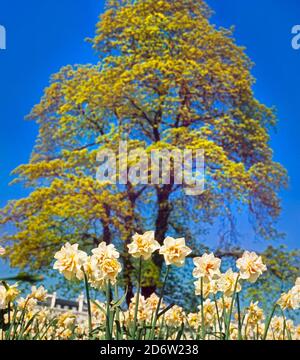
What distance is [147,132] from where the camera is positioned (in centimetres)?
887

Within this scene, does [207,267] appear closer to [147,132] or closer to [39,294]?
[39,294]

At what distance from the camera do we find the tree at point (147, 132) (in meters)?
8.12

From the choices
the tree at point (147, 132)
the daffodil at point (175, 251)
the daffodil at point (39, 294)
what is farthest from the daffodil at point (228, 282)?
the tree at point (147, 132)

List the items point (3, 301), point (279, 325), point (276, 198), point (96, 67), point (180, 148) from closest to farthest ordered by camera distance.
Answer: point (3, 301) < point (279, 325) < point (180, 148) < point (276, 198) < point (96, 67)

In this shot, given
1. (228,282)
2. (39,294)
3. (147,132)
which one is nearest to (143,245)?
(228,282)

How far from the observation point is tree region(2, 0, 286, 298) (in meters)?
8.12

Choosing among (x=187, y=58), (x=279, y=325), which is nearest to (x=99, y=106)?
(x=187, y=58)

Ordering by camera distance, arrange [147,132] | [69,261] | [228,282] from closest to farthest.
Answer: [69,261] < [228,282] < [147,132]

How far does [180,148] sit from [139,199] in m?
1.06

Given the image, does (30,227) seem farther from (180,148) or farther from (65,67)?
(65,67)

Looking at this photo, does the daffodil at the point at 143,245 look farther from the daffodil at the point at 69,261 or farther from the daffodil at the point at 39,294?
the daffodil at the point at 39,294

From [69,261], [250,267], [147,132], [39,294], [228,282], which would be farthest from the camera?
[147,132]

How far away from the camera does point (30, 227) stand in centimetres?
811

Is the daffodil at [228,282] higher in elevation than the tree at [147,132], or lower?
lower
